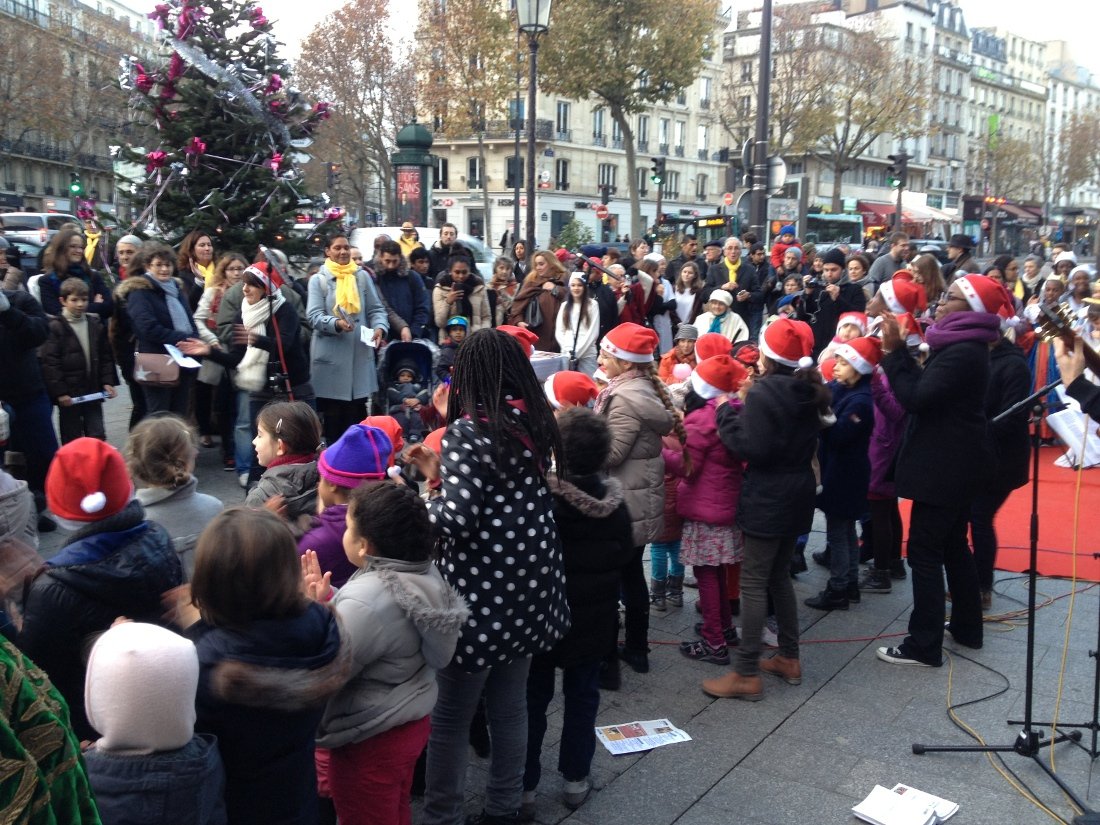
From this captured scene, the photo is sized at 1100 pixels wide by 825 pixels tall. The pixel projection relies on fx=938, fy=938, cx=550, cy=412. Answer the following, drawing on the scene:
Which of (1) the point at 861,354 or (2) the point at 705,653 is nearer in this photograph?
(2) the point at 705,653

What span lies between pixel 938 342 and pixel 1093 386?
736 millimetres

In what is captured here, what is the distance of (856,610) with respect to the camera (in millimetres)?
5586

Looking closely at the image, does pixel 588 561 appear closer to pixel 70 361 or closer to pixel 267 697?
pixel 267 697

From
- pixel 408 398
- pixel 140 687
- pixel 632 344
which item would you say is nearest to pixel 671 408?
pixel 632 344

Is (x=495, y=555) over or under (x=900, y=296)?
under

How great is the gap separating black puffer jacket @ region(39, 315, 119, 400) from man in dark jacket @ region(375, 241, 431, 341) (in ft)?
8.39

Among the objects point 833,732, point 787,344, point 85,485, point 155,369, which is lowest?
point 833,732

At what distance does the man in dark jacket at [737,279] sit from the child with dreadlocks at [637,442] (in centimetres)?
722

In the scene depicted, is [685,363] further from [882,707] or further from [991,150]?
[991,150]

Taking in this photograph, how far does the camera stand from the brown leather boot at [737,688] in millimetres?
4414

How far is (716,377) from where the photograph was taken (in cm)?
481

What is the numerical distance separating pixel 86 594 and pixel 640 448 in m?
2.65

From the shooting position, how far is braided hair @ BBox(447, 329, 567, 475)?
10.2 ft

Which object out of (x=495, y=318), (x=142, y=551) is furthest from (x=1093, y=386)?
(x=495, y=318)
